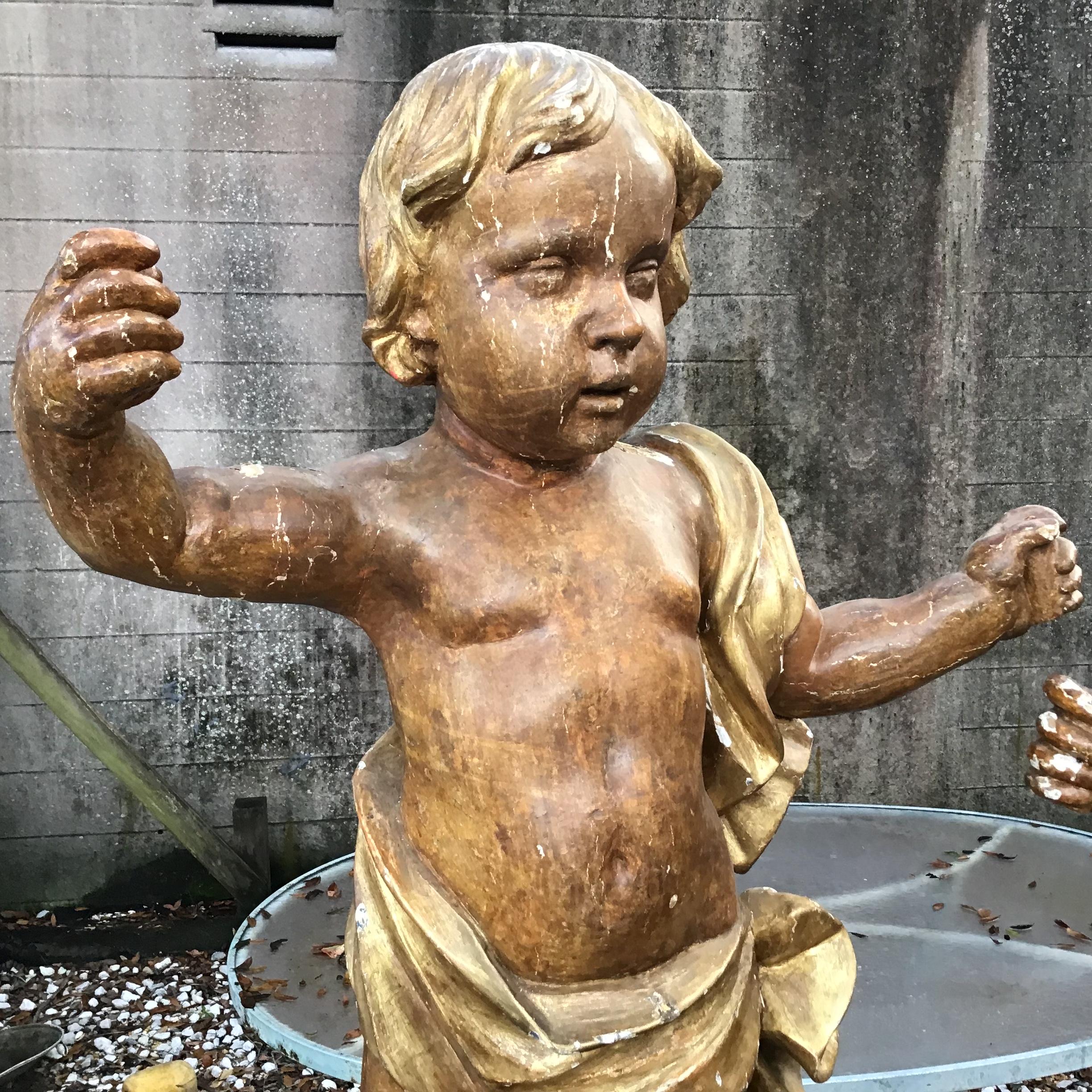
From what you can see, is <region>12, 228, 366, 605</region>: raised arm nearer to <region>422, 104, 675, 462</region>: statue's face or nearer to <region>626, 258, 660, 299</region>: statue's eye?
<region>422, 104, 675, 462</region>: statue's face

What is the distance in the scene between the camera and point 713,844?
1359 mm

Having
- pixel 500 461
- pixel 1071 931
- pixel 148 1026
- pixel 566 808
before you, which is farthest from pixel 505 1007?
pixel 148 1026

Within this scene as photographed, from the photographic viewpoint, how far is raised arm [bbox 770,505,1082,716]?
4.82 feet

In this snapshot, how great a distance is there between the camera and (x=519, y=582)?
4.12 feet

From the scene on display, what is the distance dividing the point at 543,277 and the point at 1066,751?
94 cm

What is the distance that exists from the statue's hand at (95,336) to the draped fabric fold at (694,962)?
59 cm

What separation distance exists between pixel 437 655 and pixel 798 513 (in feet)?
9.70

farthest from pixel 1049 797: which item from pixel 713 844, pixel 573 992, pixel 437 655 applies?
pixel 437 655

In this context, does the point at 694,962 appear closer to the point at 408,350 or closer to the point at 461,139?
the point at 408,350

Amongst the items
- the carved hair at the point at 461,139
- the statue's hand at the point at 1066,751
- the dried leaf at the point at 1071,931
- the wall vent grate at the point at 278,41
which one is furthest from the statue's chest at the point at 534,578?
the wall vent grate at the point at 278,41

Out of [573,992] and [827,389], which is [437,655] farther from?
[827,389]

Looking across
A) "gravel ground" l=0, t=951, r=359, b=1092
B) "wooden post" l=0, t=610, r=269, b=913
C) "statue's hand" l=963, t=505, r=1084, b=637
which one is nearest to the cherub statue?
"statue's hand" l=963, t=505, r=1084, b=637

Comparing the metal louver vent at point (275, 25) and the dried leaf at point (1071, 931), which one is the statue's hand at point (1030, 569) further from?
the metal louver vent at point (275, 25)

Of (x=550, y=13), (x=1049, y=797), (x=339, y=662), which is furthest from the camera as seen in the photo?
(x=339, y=662)
